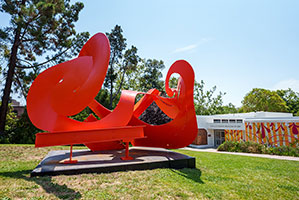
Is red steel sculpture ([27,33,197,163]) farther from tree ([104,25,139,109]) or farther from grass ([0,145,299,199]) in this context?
tree ([104,25,139,109])

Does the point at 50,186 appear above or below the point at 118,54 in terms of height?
below

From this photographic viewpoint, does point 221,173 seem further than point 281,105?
No

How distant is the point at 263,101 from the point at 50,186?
1739 inches

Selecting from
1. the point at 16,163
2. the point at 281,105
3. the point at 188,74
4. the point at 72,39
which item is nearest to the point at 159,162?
the point at 188,74

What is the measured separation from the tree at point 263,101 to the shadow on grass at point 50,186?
4372 cm

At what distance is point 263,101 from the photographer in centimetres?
4050

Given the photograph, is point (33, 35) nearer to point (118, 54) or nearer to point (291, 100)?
point (118, 54)

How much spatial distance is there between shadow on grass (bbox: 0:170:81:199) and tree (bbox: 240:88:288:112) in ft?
143

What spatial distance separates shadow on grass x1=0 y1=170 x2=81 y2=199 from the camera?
15.0 ft

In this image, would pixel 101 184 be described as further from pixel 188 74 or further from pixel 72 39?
pixel 72 39

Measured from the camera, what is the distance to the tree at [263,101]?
39219 mm

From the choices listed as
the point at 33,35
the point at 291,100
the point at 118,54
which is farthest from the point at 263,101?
the point at 33,35

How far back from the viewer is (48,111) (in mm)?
6719

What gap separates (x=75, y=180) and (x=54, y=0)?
1657cm
